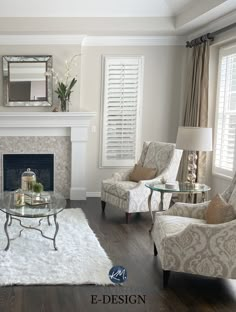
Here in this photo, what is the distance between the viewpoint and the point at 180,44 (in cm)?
636

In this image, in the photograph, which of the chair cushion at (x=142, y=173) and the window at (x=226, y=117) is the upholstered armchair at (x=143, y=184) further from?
the window at (x=226, y=117)

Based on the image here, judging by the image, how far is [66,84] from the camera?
20.1 ft

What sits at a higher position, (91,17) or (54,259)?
(91,17)

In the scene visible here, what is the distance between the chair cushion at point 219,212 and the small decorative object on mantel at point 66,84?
11.4ft

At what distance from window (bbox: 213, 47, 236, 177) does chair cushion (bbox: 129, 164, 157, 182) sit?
3.40 ft

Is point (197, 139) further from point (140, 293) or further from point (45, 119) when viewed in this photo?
point (45, 119)

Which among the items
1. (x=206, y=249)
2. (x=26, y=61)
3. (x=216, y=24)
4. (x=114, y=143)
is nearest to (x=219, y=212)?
(x=206, y=249)

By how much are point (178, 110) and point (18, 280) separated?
431 cm

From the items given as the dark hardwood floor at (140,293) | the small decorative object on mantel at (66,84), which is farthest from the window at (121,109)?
the dark hardwood floor at (140,293)

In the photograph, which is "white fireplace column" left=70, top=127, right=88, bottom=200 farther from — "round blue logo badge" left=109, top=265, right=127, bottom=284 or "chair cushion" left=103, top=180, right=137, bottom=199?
"round blue logo badge" left=109, top=265, right=127, bottom=284

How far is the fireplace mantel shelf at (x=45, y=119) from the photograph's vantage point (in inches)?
234

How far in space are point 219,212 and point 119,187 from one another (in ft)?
6.98

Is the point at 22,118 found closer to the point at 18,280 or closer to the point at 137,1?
the point at 137,1

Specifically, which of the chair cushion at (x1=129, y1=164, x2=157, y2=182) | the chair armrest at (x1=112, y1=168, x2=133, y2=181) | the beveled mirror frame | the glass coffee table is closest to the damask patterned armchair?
the glass coffee table
